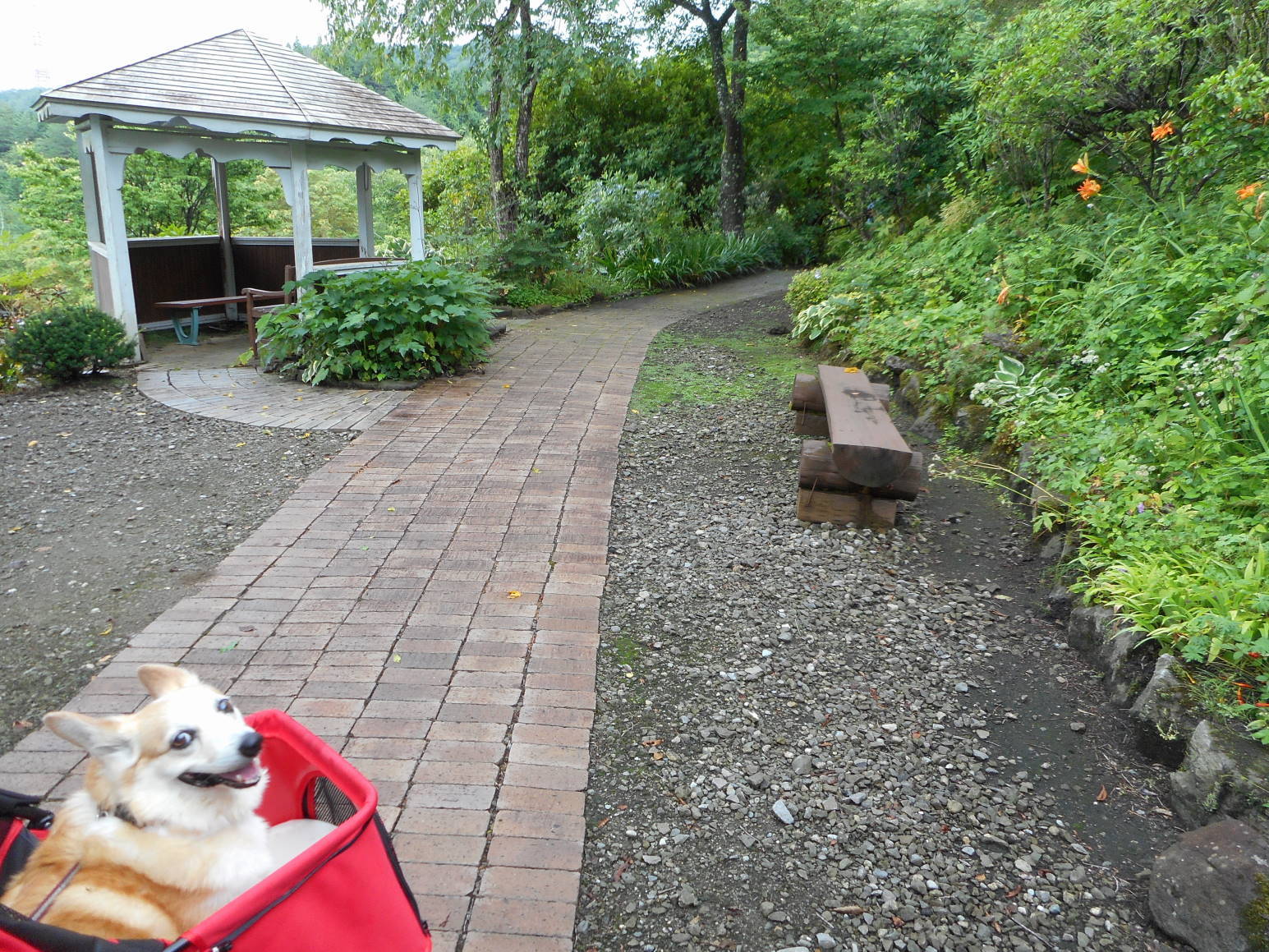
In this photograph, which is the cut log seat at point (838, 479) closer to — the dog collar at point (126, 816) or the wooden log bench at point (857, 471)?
the wooden log bench at point (857, 471)

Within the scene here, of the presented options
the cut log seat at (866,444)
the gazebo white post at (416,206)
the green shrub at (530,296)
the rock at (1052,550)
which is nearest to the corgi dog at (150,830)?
the cut log seat at (866,444)

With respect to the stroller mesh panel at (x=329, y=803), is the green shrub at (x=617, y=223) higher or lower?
higher

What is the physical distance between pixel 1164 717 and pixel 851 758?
1.08m

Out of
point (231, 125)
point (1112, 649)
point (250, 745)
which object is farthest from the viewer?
point (231, 125)

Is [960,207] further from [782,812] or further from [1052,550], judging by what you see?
[782,812]

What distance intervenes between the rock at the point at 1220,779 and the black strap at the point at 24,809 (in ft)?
10.1

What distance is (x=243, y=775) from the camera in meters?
1.76

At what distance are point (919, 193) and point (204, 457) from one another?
12390 mm

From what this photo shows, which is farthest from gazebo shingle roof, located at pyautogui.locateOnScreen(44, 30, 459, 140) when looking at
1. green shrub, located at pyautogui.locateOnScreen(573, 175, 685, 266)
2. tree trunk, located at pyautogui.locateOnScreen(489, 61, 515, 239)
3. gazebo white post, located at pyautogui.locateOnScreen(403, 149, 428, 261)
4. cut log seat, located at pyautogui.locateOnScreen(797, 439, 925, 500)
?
cut log seat, located at pyautogui.locateOnScreen(797, 439, 925, 500)

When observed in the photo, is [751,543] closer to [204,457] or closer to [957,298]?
[204,457]

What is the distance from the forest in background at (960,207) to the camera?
4172 mm

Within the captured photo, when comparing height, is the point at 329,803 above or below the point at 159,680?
below

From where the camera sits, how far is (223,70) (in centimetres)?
997

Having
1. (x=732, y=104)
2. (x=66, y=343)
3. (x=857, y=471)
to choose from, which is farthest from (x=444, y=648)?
(x=732, y=104)
